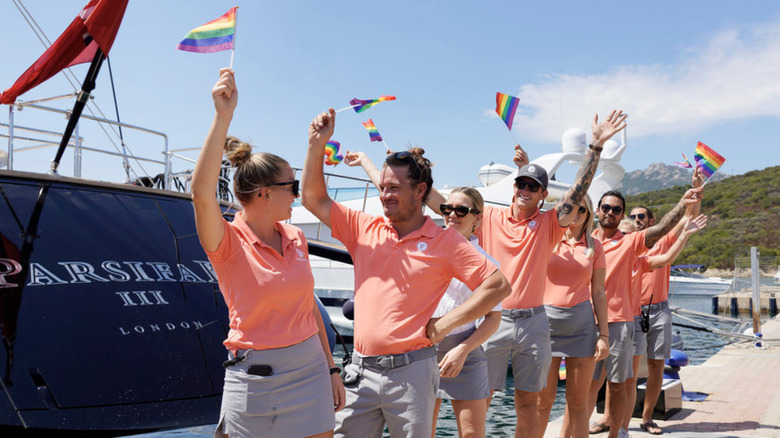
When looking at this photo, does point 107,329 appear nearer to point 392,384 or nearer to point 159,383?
point 159,383

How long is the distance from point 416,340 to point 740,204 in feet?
275

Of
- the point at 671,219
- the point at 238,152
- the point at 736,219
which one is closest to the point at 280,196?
the point at 238,152

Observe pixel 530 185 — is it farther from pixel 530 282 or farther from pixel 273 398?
pixel 273 398

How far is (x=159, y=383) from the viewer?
413 centimetres

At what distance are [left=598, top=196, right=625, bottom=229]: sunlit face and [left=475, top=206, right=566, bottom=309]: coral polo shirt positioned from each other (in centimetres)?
166

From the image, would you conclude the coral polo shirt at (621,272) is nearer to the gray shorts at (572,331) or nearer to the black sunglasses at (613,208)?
the black sunglasses at (613,208)

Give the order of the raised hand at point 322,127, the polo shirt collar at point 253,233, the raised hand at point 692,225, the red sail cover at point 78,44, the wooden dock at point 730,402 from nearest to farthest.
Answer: the polo shirt collar at point 253,233 < the raised hand at point 322,127 < the red sail cover at point 78,44 < the raised hand at point 692,225 < the wooden dock at point 730,402

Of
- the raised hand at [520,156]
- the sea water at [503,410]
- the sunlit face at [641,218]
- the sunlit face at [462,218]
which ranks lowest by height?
the sea water at [503,410]

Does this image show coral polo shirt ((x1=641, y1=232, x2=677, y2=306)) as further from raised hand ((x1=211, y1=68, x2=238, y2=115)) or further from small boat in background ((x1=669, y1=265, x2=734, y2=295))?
small boat in background ((x1=669, y1=265, x2=734, y2=295))

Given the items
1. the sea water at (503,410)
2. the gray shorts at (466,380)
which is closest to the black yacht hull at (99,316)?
the sea water at (503,410)

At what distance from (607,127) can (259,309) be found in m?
2.83

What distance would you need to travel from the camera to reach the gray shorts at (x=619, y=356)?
5633 millimetres

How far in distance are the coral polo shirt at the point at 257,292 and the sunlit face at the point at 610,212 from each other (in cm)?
392

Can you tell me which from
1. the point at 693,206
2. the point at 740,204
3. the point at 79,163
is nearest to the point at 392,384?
the point at 693,206
